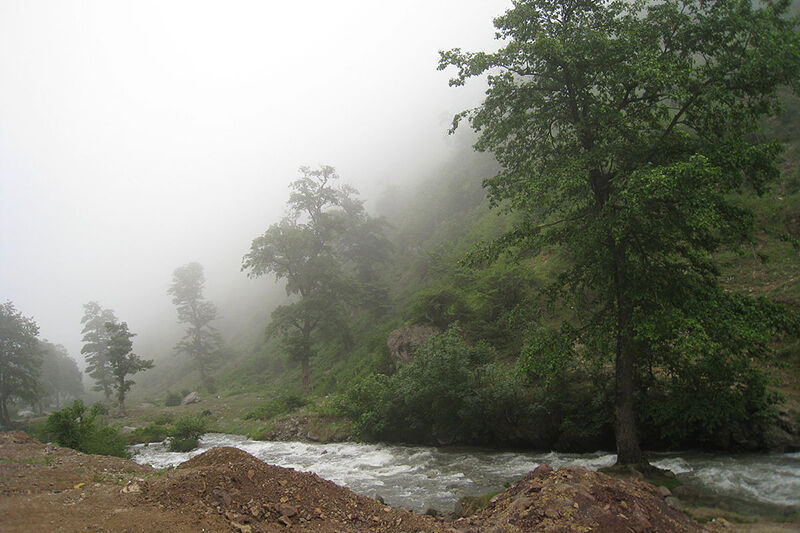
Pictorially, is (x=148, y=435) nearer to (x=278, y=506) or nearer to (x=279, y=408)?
(x=279, y=408)

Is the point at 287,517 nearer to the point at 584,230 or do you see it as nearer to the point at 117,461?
the point at 584,230

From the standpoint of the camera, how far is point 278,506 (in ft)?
26.8

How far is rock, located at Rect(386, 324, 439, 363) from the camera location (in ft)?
80.6

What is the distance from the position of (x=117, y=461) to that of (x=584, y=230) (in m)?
16.5

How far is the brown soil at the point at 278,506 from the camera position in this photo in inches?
271

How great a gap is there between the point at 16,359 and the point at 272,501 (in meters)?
41.7

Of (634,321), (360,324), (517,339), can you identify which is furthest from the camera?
(360,324)

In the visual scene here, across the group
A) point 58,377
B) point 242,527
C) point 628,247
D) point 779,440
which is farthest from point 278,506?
A: point 58,377

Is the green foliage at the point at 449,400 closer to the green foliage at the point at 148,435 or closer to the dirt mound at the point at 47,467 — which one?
the dirt mound at the point at 47,467

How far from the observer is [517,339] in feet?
69.8

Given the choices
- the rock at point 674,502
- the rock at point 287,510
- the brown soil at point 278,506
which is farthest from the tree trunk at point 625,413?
the rock at point 287,510

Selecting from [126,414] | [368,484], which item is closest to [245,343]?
[126,414]

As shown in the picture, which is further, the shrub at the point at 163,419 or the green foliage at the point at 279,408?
the shrub at the point at 163,419

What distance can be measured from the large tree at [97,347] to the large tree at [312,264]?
2839 cm
